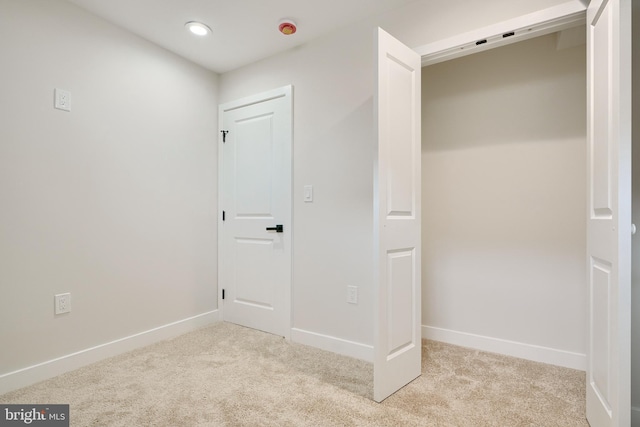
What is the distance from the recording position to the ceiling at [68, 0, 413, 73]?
7.26 ft

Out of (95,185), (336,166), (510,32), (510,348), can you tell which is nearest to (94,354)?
(95,185)

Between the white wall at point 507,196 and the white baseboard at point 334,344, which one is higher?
the white wall at point 507,196

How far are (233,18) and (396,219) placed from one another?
1799 millimetres

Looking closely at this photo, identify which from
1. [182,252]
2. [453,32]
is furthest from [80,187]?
[453,32]

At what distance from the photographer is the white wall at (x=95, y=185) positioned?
1977mm

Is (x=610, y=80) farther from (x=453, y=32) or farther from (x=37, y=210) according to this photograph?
(x=37, y=210)

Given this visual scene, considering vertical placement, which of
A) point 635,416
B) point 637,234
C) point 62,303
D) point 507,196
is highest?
point 507,196

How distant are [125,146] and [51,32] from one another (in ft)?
2.59

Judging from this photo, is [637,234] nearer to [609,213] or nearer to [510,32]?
[609,213]

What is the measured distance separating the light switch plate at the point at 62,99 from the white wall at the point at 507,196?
263 centimetres

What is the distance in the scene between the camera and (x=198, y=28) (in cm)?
246

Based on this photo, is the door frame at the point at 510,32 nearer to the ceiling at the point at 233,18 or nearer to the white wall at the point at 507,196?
the ceiling at the point at 233,18

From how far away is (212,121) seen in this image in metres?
3.21

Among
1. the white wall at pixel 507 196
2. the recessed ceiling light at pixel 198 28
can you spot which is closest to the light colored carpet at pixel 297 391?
the white wall at pixel 507 196
